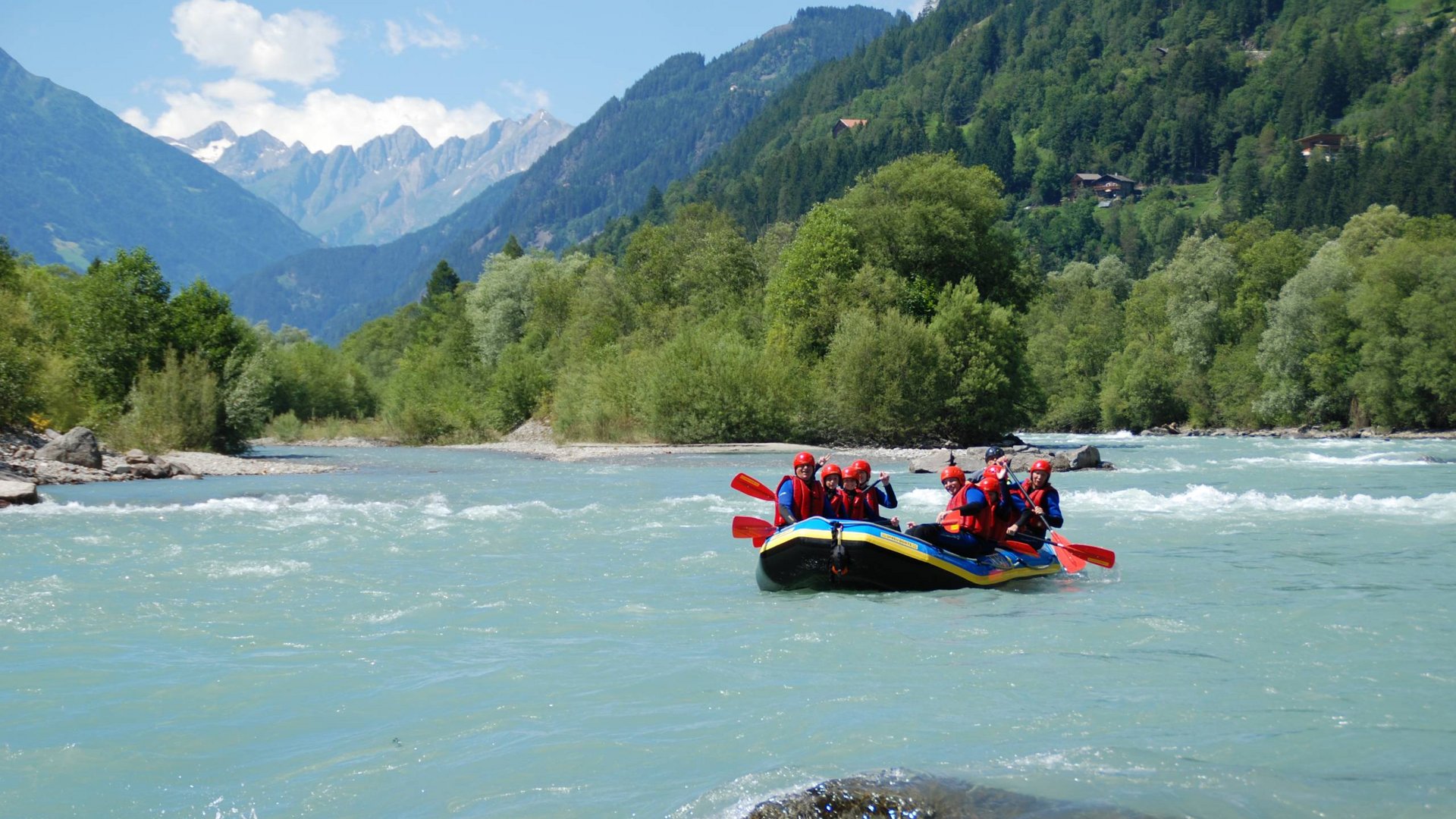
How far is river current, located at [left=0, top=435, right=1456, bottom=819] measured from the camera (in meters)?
6.73

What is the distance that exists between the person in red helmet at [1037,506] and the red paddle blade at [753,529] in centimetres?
284

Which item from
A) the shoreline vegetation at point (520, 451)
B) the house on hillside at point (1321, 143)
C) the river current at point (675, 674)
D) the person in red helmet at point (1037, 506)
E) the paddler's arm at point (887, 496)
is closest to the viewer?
the river current at point (675, 674)

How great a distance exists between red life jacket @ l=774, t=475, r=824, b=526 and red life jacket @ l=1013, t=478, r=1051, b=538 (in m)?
→ 2.51

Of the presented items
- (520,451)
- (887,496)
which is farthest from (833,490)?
(520,451)

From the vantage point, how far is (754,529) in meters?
13.8

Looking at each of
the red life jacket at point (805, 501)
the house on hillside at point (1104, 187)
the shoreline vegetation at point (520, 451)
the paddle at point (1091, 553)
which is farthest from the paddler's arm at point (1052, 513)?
the house on hillside at point (1104, 187)

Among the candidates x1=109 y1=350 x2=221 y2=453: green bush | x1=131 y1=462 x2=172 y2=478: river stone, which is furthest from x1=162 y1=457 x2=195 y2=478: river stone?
x1=109 y1=350 x2=221 y2=453: green bush

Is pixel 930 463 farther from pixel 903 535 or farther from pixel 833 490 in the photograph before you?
pixel 903 535

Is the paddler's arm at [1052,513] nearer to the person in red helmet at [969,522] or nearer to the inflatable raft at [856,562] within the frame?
the person in red helmet at [969,522]

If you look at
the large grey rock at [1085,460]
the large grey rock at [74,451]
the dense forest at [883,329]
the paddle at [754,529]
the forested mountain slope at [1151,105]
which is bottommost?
the paddle at [754,529]

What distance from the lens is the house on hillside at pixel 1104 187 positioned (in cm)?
15212

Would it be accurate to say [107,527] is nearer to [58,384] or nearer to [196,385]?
[58,384]

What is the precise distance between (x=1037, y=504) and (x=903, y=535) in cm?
244

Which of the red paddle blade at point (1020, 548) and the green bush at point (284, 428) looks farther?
the green bush at point (284, 428)
